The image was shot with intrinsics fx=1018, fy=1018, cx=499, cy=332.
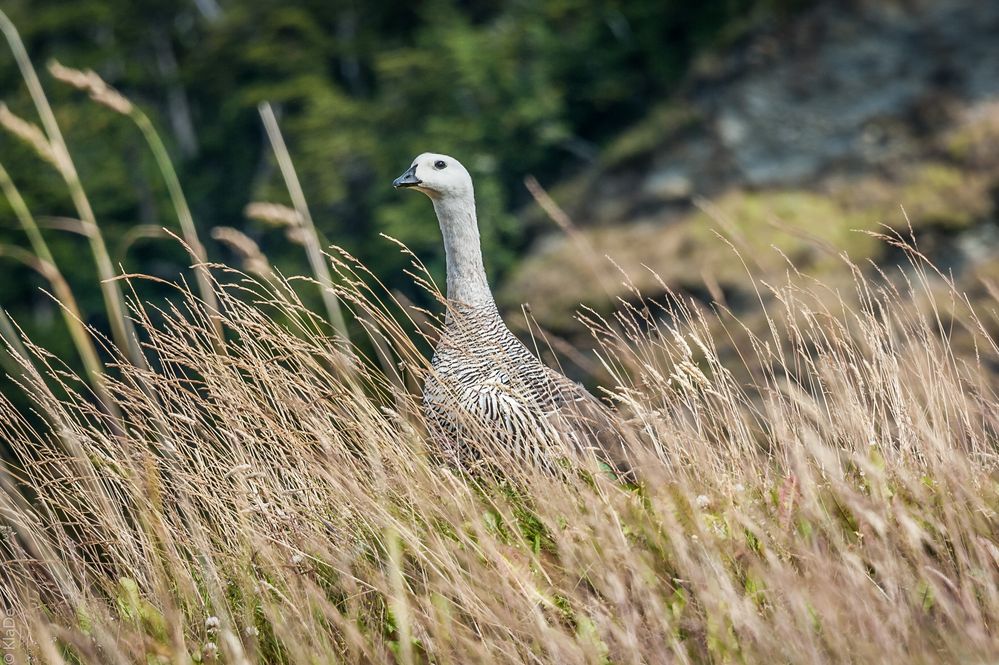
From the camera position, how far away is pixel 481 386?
13.3 ft

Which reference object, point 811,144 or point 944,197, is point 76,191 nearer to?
point 944,197

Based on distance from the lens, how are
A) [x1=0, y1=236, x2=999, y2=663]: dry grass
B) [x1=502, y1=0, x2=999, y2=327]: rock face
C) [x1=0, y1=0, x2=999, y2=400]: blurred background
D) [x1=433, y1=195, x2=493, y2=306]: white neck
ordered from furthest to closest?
[x1=0, y1=0, x2=999, y2=400]: blurred background < [x1=502, y1=0, x2=999, y2=327]: rock face < [x1=433, y1=195, x2=493, y2=306]: white neck < [x1=0, y1=236, x2=999, y2=663]: dry grass

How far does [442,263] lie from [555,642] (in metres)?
24.7

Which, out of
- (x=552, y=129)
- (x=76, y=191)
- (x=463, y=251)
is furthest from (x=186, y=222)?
(x=552, y=129)

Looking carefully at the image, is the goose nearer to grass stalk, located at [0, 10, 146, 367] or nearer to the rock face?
grass stalk, located at [0, 10, 146, 367]

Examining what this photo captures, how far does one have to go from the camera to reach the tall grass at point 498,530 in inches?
92.4

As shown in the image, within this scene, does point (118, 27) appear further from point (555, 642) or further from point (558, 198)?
point (555, 642)

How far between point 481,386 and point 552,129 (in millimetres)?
22700

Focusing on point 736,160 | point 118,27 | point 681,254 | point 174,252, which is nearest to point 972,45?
point 736,160

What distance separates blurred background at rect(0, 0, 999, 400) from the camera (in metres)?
19.8

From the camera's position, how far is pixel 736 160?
21609 mm

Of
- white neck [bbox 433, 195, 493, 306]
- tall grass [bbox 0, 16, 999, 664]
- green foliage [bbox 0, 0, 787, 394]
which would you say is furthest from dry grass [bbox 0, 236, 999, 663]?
green foliage [bbox 0, 0, 787, 394]

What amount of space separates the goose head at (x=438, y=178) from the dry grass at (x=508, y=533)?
1.59 m

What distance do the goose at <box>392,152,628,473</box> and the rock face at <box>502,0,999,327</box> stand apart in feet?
46.7
